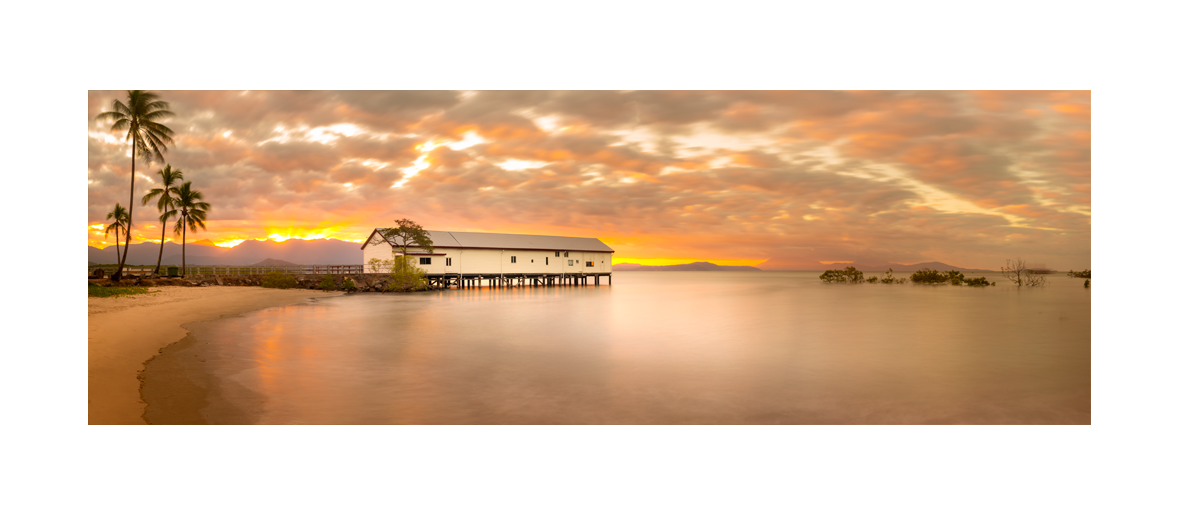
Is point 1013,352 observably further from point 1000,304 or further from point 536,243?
point 536,243

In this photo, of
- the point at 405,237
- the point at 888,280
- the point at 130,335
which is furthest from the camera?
the point at 888,280

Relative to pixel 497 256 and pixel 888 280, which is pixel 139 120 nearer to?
pixel 497 256

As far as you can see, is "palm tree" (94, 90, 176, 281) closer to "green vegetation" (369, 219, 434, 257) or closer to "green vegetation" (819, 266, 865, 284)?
"green vegetation" (369, 219, 434, 257)

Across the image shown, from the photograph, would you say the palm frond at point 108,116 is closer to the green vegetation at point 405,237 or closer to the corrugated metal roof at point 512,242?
the green vegetation at point 405,237

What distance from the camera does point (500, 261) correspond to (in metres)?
42.8

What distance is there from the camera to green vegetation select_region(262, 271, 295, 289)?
1460 inches

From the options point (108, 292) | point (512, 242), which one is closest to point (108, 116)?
point (108, 292)

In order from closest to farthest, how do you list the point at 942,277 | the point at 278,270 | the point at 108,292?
1. the point at 108,292
2. the point at 278,270
3. the point at 942,277

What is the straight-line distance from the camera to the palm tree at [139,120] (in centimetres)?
896

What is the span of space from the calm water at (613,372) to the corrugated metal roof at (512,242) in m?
19.9

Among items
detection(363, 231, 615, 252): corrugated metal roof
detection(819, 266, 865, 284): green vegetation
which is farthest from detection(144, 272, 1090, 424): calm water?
detection(819, 266, 865, 284): green vegetation

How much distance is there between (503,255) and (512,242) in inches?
61.1

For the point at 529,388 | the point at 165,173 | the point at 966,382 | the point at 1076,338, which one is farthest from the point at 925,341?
the point at 165,173

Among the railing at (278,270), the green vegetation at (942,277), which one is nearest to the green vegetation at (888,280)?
the green vegetation at (942,277)
